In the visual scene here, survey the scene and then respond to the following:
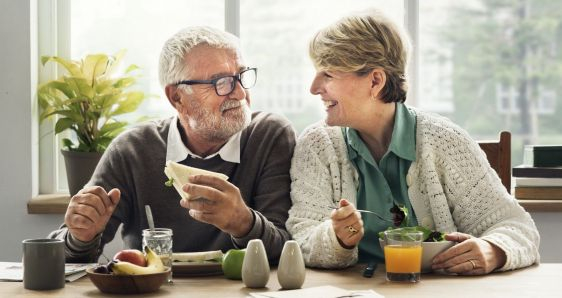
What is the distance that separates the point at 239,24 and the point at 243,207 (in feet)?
5.07

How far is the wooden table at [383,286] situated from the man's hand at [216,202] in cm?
16

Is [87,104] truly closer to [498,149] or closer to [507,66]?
[498,149]

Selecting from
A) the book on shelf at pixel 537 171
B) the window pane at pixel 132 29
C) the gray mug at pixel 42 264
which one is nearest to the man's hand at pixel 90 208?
the gray mug at pixel 42 264

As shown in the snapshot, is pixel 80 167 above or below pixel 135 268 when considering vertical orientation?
above

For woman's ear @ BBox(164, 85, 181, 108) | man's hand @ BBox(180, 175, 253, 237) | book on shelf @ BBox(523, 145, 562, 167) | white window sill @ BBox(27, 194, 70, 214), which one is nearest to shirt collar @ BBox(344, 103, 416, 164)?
man's hand @ BBox(180, 175, 253, 237)

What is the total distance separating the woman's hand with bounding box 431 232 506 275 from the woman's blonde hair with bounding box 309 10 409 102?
0.57 metres

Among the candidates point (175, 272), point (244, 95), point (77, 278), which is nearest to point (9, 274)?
point (77, 278)

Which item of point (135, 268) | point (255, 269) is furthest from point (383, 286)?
point (135, 268)

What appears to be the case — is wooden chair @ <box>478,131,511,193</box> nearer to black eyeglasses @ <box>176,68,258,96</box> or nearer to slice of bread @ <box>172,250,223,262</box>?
black eyeglasses @ <box>176,68,258,96</box>

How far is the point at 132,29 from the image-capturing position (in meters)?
3.76

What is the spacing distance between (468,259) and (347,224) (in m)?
0.31

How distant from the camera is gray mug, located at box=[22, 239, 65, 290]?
6.66 feet

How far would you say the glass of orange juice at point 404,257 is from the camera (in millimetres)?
2121

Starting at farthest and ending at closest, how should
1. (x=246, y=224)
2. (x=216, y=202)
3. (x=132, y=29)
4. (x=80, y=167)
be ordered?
(x=132, y=29) → (x=80, y=167) → (x=246, y=224) → (x=216, y=202)
